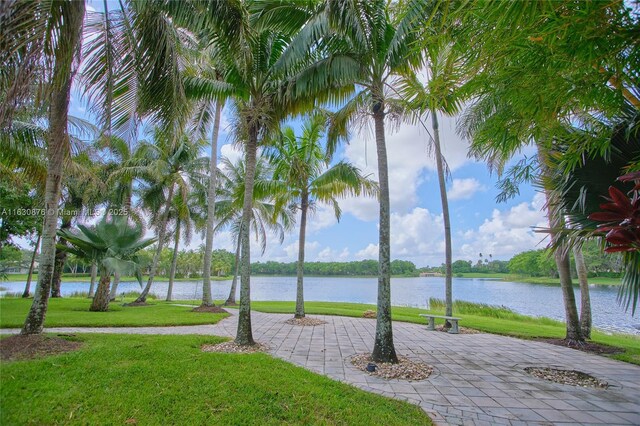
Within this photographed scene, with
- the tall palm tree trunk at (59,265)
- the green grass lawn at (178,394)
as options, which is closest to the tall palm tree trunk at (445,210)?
the green grass lawn at (178,394)

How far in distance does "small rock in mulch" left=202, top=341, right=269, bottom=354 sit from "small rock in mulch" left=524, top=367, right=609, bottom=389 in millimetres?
5125

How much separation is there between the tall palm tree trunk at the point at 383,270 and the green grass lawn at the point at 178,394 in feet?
4.89

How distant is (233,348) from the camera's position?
20.9ft

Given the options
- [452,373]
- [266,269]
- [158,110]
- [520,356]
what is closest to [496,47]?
[452,373]

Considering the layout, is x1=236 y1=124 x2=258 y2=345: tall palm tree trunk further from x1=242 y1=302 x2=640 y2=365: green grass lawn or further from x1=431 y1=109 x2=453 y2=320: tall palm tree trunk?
x1=242 y1=302 x2=640 y2=365: green grass lawn

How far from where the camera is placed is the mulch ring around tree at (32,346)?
496 cm

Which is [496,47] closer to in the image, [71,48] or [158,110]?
[71,48]

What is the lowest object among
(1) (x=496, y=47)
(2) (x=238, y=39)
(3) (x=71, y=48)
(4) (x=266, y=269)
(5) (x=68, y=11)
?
(4) (x=266, y=269)

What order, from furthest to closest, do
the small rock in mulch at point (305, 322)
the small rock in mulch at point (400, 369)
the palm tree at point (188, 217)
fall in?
the palm tree at point (188, 217) < the small rock in mulch at point (305, 322) < the small rock in mulch at point (400, 369)

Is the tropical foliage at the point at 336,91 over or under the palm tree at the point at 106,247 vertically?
over

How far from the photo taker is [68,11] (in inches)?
145

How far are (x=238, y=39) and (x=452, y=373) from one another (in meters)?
7.06

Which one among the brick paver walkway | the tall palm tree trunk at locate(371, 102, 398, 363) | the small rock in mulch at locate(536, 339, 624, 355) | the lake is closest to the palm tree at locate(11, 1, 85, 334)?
the brick paver walkway

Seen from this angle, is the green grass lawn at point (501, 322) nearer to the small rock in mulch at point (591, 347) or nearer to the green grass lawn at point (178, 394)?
the small rock in mulch at point (591, 347)
